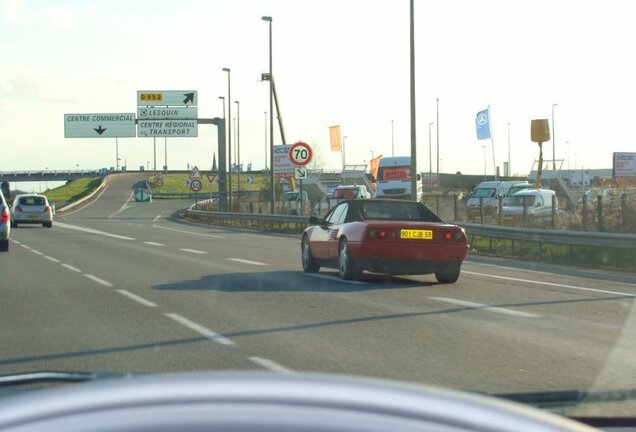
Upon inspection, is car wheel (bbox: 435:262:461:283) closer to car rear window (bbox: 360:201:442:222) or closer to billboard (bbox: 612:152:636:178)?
car rear window (bbox: 360:201:442:222)

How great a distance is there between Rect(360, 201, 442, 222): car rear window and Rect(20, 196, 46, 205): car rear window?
2757cm

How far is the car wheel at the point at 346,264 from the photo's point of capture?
14.0 meters

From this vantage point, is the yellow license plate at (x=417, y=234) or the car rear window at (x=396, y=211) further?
the car rear window at (x=396, y=211)

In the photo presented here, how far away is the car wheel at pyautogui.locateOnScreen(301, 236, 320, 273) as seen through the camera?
1609cm

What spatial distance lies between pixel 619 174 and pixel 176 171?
11485 centimetres

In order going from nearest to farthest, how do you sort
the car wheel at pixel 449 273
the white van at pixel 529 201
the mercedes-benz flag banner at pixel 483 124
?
the car wheel at pixel 449 273, the white van at pixel 529 201, the mercedes-benz flag banner at pixel 483 124

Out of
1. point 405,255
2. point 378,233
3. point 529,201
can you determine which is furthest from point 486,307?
point 529,201

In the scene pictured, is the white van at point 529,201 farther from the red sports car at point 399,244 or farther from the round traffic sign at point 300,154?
the red sports car at point 399,244

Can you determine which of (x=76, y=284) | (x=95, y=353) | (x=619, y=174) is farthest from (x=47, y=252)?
(x=619, y=174)

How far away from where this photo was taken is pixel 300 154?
109 feet

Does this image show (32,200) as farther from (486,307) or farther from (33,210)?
(486,307)

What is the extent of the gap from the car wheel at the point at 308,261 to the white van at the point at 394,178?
26.8 m

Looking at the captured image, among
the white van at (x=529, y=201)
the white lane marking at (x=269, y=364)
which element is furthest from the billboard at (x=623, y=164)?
the white lane marking at (x=269, y=364)

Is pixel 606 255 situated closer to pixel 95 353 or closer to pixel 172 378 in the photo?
pixel 95 353
